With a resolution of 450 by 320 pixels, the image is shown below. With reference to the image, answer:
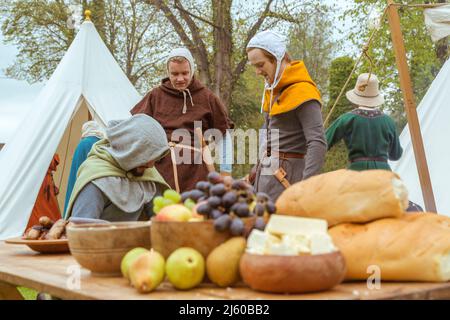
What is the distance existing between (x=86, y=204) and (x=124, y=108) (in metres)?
4.24

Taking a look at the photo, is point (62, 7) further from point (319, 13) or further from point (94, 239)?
point (94, 239)

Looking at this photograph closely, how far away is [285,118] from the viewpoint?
308 centimetres

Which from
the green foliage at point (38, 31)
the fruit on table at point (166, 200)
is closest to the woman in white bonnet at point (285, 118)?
the fruit on table at point (166, 200)

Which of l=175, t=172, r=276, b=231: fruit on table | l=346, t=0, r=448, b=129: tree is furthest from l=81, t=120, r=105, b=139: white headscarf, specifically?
l=346, t=0, r=448, b=129: tree

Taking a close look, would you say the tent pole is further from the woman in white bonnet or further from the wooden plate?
the wooden plate

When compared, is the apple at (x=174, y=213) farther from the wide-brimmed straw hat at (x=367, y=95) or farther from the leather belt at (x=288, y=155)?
the wide-brimmed straw hat at (x=367, y=95)

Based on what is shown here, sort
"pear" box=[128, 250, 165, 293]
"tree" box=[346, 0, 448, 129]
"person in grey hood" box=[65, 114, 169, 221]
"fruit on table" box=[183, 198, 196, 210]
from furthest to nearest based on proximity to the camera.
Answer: "tree" box=[346, 0, 448, 129]
"person in grey hood" box=[65, 114, 169, 221]
"fruit on table" box=[183, 198, 196, 210]
"pear" box=[128, 250, 165, 293]

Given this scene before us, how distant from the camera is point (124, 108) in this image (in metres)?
6.66

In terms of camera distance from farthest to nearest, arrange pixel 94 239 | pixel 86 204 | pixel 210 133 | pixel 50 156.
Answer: pixel 50 156, pixel 210 133, pixel 86 204, pixel 94 239

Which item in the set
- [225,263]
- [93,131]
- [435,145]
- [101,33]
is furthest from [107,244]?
[101,33]

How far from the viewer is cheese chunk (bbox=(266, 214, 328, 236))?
1364 millimetres

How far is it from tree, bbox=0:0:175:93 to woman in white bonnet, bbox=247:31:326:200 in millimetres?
12803

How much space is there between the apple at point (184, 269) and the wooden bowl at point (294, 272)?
0.45 feet

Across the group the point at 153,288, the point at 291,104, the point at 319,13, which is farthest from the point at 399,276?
the point at 319,13
